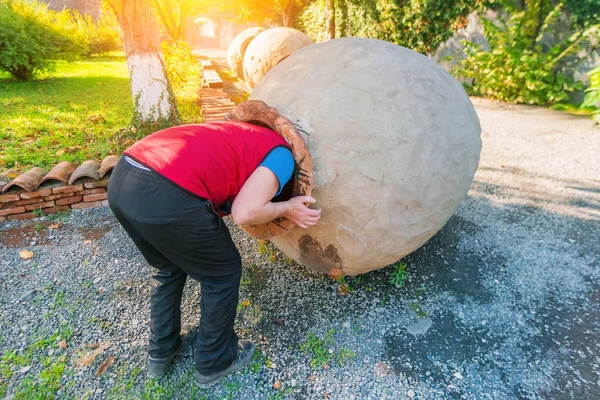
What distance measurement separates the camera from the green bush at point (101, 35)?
17.3 meters

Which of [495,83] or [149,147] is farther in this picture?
[495,83]

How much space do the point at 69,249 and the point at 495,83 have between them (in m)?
9.14

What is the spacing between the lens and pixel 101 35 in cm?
1809

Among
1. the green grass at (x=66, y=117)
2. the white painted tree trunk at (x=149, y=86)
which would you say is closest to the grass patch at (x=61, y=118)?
the green grass at (x=66, y=117)

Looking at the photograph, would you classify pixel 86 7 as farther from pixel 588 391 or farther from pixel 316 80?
pixel 588 391

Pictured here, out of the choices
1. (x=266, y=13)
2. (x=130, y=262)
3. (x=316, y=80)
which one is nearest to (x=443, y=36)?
(x=316, y=80)

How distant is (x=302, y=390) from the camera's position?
2074 mm

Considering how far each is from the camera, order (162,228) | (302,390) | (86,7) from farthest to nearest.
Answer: (86,7) → (302,390) → (162,228)

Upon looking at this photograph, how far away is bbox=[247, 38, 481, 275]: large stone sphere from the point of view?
2.09 metres

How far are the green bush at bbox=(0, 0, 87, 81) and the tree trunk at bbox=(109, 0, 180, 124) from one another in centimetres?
644

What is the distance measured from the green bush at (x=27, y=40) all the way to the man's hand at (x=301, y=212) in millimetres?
10439

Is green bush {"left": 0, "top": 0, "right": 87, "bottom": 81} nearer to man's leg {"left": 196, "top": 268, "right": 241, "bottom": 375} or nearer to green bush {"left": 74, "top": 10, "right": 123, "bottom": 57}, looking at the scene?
green bush {"left": 74, "top": 10, "right": 123, "bottom": 57}

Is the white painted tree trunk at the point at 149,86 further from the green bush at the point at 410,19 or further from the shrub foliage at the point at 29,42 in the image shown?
the green bush at the point at 410,19

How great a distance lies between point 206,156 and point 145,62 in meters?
3.97
